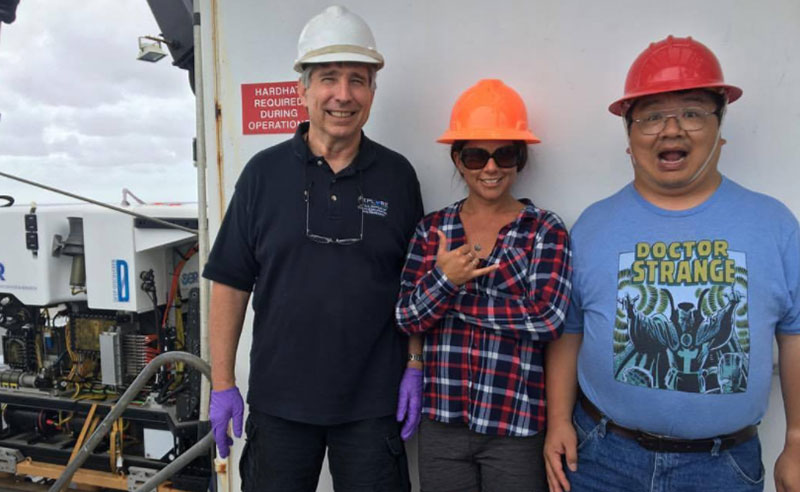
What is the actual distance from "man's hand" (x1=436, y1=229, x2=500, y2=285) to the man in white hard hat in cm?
26

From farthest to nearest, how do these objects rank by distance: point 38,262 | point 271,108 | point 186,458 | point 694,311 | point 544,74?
point 38,262 → point 186,458 → point 271,108 → point 544,74 → point 694,311

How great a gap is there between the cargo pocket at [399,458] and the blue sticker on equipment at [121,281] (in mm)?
2196

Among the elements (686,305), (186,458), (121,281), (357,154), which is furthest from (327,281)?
(121,281)

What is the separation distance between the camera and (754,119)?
4.95ft

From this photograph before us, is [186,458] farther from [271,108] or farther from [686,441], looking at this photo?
[686,441]

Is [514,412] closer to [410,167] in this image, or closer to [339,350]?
[339,350]

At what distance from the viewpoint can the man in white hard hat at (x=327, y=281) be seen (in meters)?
1.48

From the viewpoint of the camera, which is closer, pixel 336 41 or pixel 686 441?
pixel 686 441

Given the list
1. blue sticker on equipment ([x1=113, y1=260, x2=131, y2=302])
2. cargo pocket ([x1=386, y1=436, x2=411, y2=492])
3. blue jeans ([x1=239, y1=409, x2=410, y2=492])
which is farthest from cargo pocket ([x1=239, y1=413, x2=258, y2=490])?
blue sticker on equipment ([x1=113, y1=260, x2=131, y2=302])

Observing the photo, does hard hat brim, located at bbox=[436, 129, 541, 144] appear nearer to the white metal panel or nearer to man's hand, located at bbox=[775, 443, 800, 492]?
man's hand, located at bbox=[775, 443, 800, 492]

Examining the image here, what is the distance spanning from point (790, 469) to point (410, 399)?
928 mm

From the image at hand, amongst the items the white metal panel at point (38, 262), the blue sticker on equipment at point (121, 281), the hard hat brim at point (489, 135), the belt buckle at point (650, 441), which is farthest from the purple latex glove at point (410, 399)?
the white metal panel at point (38, 262)

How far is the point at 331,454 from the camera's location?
158cm

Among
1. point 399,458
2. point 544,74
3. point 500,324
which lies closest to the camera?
point 500,324
